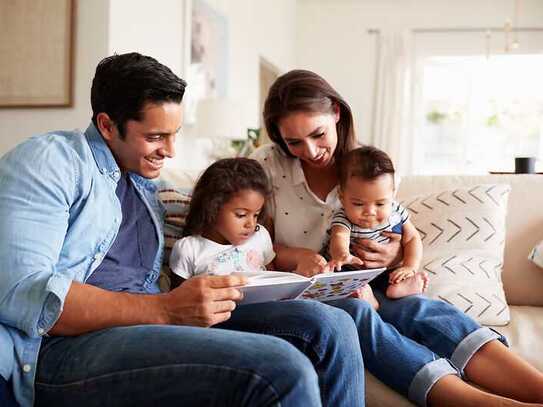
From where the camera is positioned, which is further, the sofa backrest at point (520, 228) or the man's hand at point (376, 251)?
the sofa backrest at point (520, 228)

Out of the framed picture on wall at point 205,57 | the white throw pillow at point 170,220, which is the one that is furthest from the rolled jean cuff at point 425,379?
the framed picture on wall at point 205,57

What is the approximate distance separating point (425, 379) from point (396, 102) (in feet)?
18.2

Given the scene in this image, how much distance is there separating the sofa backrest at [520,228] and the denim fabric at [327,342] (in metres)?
0.96

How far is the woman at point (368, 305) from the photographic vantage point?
59.1 inches

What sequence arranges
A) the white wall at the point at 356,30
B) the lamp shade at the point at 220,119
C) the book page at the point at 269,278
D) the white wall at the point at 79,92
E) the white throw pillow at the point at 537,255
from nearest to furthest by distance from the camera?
the book page at the point at 269,278
the white throw pillow at the point at 537,255
the white wall at the point at 79,92
the lamp shade at the point at 220,119
the white wall at the point at 356,30

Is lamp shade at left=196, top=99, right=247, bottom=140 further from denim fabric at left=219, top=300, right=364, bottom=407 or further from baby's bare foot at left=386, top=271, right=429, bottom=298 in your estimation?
denim fabric at left=219, top=300, right=364, bottom=407

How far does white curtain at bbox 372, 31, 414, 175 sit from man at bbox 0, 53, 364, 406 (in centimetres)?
544

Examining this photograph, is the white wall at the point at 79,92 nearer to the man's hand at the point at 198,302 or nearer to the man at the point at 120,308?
the man at the point at 120,308

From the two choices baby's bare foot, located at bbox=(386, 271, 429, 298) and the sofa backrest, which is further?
the sofa backrest

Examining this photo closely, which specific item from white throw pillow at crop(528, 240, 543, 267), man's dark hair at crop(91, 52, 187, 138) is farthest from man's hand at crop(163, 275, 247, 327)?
white throw pillow at crop(528, 240, 543, 267)

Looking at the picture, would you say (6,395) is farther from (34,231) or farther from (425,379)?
(425,379)

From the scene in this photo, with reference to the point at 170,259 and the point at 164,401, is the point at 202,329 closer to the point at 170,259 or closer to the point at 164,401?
the point at 164,401

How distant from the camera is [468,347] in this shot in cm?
158

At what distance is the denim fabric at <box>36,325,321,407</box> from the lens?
1.07 meters
